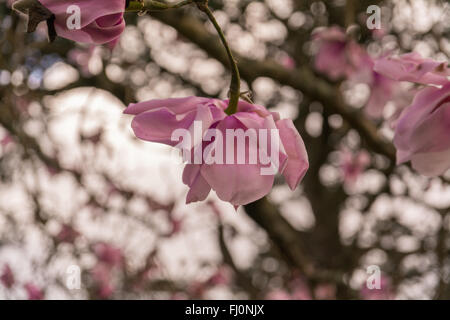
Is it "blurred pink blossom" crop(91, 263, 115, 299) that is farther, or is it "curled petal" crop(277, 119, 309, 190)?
"blurred pink blossom" crop(91, 263, 115, 299)

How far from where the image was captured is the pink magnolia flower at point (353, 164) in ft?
10.7

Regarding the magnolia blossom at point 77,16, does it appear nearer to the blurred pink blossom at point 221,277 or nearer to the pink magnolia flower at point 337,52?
the pink magnolia flower at point 337,52

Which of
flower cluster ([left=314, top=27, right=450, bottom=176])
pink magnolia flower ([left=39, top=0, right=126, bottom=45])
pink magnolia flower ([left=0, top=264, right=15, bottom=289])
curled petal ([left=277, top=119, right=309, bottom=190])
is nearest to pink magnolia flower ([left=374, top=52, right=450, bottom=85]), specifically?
flower cluster ([left=314, top=27, right=450, bottom=176])

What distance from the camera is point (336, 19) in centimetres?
216

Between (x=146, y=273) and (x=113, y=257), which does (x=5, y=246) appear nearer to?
(x=113, y=257)

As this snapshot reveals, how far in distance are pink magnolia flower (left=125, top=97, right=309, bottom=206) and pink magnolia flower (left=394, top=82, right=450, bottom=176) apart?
173 mm

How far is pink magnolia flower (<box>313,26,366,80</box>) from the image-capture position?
1.80 meters

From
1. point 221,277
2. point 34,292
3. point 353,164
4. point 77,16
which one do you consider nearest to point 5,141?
point 34,292

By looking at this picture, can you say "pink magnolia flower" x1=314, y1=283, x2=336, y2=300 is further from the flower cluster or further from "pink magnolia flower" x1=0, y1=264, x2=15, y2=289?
"pink magnolia flower" x1=0, y1=264, x2=15, y2=289

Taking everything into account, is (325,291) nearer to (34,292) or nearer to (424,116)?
(34,292)

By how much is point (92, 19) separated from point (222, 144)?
0.18 m

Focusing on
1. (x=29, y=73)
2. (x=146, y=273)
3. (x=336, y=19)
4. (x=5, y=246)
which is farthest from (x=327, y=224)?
(x=29, y=73)

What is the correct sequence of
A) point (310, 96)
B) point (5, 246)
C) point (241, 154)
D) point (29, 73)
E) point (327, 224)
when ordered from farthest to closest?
point (327, 224) < point (5, 246) < point (29, 73) < point (310, 96) < point (241, 154)

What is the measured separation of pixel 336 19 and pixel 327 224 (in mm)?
2220
